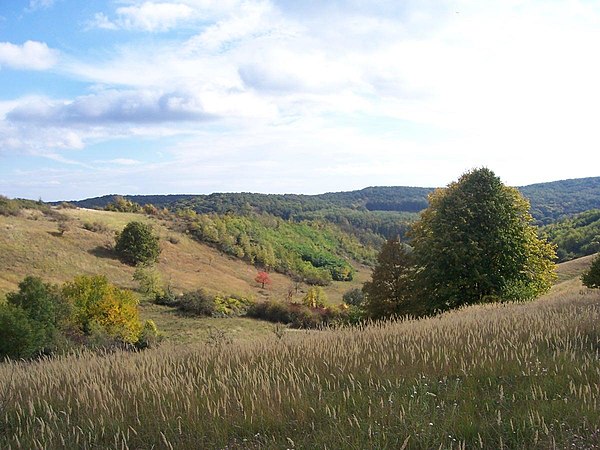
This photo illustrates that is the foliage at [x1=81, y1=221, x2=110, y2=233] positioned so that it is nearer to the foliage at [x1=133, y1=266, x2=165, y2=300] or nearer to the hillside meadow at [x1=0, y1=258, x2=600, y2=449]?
the foliage at [x1=133, y1=266, x2=165, y2=300]

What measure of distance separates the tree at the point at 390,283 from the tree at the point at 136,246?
201ft

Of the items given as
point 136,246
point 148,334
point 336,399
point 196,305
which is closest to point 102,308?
point 148,334

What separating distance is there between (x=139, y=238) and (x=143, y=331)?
42721 mm

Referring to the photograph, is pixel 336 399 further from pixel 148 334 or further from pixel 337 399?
pixel 148 334

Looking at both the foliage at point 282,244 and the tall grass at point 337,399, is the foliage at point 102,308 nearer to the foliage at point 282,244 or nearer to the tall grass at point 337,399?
the tall grass at point 337,399

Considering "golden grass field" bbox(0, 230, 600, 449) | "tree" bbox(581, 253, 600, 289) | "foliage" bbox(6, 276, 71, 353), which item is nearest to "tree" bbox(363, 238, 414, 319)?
"tree" bbox(581, 253, 600, 289)

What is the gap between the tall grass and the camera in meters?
3.32

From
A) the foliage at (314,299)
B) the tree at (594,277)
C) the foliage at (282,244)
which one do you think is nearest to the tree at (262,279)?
the foliage at (282,244)

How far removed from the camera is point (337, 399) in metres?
4.11

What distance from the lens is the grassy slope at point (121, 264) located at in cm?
5903

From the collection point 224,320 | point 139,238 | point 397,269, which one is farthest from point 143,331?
point 139,238

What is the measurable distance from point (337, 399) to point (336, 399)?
0.01 m

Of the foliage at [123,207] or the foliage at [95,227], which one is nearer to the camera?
the foliage at [95,227]

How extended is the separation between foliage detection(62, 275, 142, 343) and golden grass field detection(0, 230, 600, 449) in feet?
128
